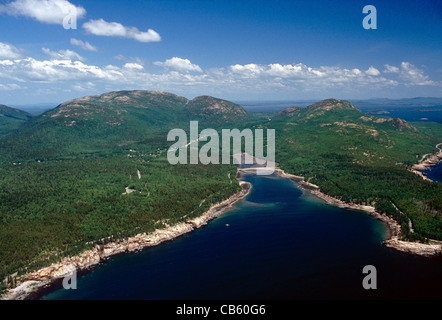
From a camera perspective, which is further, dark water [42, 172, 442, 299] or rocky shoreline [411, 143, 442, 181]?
rocky shoreline [411, 143, 442, 181]

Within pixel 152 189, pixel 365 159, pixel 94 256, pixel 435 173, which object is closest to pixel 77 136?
pixel 152 189

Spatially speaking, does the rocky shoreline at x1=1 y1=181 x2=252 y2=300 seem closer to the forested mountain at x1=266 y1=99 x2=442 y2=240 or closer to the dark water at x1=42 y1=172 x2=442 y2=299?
the dark water at x1=42 y1=172 x2=442 y2=299

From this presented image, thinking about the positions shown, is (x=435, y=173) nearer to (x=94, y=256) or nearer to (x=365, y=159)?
(x=365, y=159)

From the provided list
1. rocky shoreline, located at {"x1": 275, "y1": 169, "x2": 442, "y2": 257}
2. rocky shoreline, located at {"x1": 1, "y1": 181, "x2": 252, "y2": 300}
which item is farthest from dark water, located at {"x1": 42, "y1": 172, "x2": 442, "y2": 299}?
rocky shoreline, located at {"x1": 1, "y1": 181, "x2": 252, "y2": 300}

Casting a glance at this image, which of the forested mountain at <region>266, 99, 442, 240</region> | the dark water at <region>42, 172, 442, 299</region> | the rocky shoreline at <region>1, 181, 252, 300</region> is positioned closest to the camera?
the dark water at <region>42, 172, 442, 299</region>

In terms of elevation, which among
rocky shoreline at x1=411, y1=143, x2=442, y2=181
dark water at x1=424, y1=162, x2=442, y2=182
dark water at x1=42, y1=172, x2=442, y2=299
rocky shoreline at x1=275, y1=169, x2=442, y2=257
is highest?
rocky shoreline at x1=411, y1=143, x2=442, y2=181

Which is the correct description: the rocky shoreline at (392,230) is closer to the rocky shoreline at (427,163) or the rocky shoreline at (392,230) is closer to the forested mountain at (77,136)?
the rocky shoreline at (427,163)

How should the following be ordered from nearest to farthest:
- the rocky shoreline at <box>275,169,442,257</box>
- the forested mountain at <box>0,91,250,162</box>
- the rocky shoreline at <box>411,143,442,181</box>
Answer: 1. the rocky shoreline at <box>275,169,442,257</box>
2. the rocky shoreline at <box>411,143,442,181</box>
3. the forested mountain at <box>0,91,250,162</box>
